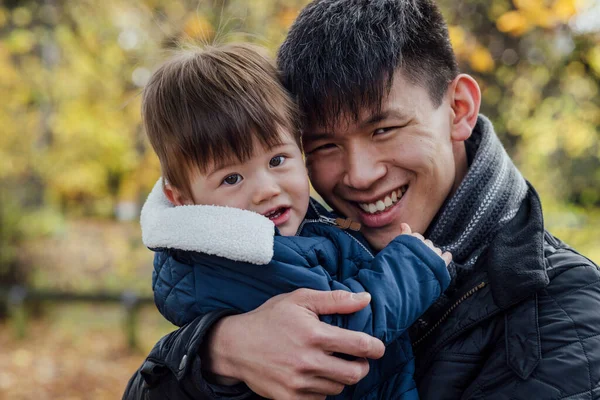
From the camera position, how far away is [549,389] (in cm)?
142

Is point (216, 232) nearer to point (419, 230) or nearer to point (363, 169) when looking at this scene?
point (363, 169)

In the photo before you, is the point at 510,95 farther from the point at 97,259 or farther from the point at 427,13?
the point at 97,259

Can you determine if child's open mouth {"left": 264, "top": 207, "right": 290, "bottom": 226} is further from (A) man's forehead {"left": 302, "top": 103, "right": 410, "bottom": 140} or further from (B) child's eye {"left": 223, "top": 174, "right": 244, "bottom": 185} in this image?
(A) man's forehead {"left": 302, "top": 103, "right": 410, "bottom": 140}

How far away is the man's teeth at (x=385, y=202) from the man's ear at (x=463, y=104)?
0.90ft

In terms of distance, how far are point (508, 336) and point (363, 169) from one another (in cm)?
65

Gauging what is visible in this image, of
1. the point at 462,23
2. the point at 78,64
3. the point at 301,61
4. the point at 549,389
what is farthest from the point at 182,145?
the point at 78,64

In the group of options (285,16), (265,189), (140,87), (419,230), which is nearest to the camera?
(265,189)

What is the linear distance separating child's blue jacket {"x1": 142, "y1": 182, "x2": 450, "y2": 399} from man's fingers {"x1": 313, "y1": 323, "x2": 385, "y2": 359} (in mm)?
53

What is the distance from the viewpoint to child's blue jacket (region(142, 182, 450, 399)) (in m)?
1.60

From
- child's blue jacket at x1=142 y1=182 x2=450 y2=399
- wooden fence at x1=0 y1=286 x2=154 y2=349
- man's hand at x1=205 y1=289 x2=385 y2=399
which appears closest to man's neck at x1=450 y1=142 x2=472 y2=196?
child's blue jacket at x1=142 y1=182 x2=450 y2=399

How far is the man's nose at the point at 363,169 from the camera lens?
187 centimetres

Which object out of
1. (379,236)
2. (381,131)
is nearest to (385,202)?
(379,236)

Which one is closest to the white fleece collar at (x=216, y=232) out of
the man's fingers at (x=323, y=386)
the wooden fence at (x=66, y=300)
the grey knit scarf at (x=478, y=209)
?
the man's fingers at (x=323, y=386)

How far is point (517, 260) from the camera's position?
1.63 m
